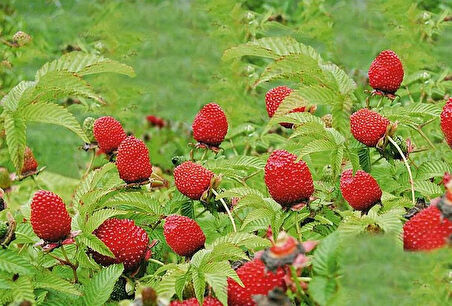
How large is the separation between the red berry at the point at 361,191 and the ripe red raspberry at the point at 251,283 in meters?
0.28

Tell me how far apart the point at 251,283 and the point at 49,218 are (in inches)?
17.6

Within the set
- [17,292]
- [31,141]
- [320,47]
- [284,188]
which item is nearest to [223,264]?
[284,188]

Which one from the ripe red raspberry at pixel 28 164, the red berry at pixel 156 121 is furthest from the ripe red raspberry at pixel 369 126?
the red berry at pixel 156 121

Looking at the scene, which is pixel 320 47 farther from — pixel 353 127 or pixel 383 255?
pixel 383 255

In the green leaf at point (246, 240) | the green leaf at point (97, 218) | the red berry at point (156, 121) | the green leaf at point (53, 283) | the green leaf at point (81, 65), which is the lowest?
the red berry at point (156, 121)

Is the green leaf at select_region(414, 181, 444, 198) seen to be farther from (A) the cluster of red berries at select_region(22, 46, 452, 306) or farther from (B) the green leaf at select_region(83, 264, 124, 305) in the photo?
(B) the green leaf at select_region(83, 264, 124, 305)

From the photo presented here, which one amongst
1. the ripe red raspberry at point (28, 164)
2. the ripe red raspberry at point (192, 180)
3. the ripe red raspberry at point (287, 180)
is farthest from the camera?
the ripe red raspberry at point (28, 164)

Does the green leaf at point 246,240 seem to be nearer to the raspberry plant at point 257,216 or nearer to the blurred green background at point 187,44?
the raspberry plant at point 257,216

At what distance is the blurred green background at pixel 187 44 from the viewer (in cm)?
253

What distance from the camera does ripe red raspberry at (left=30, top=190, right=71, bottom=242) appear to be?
144 cm

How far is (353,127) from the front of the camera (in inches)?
62.0

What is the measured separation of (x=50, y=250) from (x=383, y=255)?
679 millimetres

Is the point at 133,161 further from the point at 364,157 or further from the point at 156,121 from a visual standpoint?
the point at 156,121

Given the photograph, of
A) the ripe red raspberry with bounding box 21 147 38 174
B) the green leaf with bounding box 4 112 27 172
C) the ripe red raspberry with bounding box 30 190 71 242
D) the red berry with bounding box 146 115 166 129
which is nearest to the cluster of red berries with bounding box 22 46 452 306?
the ripe red raspberry with bounding box 30 190 71 242
